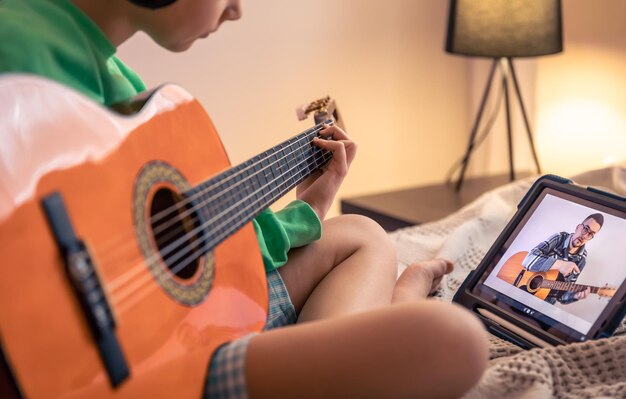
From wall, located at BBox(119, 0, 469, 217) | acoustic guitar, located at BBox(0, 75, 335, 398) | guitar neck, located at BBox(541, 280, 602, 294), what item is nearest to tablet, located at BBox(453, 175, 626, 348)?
guitar neck, located at BBox(541, 280, 602, 294)

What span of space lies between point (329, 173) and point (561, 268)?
0.36 meters

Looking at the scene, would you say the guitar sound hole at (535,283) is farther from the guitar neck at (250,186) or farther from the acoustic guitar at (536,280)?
the guitar neck at (250,186)

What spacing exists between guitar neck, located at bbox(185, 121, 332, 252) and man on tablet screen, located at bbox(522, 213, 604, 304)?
0.34 m

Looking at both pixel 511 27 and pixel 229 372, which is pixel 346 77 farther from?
pixel 229 372

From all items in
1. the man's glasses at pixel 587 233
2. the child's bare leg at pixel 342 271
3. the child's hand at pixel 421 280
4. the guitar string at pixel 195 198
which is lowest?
the child's hand at pixel 421 280

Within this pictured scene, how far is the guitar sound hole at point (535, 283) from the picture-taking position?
112cm

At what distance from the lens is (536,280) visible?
1.13 metres

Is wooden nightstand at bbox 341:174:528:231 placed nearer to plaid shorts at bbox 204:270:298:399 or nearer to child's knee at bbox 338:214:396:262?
child's knee at bbox 338:214:396:262

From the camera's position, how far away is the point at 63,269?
0.65 metres

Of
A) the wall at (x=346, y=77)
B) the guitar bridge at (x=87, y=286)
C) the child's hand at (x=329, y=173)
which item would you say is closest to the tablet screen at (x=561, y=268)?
the child's hand at (x=329, y=173)

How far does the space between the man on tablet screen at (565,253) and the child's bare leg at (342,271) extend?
0.21 meters

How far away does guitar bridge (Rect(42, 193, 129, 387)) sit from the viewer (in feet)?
2.13

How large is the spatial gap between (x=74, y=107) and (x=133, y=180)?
0.09 meters

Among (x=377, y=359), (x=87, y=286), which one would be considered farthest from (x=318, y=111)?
(x=87, y=286)
